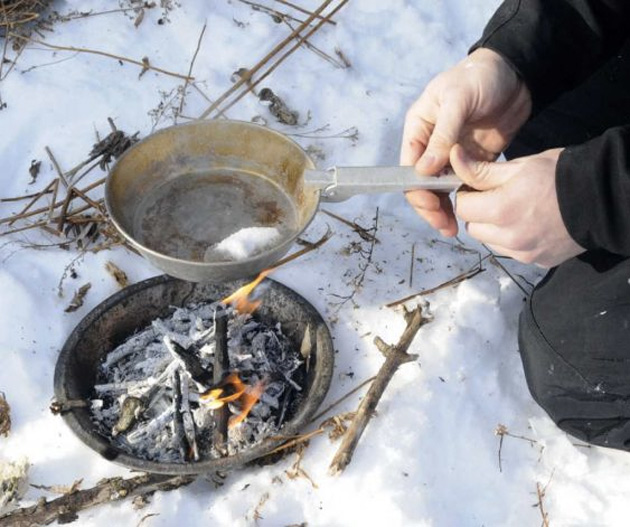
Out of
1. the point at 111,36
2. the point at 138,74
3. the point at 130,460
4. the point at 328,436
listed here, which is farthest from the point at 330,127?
the point at 130,460

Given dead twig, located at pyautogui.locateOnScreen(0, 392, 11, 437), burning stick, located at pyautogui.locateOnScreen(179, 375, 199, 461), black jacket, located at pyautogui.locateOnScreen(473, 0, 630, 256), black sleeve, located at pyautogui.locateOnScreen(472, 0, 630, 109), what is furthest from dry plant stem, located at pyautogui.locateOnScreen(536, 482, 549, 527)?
dead twig, located at pyautogui.locateOnScreen(0, 392, 11, 437)

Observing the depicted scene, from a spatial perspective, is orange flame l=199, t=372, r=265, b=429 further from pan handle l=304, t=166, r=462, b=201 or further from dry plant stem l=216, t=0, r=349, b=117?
dry plant stem l=216, t=0, r=349, b=117

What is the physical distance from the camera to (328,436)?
6.52ft

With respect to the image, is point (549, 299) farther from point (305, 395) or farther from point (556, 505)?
point (305, 395)

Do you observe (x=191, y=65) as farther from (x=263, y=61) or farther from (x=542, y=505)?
(x=542, y=505)

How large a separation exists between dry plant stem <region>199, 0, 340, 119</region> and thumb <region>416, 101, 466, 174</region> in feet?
4.65

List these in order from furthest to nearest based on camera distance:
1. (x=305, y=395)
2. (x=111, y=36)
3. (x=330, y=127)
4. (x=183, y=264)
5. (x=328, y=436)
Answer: (x=111, y=36) < (x=330, y=127) < (x=305, y=395) < (x=328, y=436) < (x=183, y=264)

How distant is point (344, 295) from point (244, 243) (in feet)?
2.42

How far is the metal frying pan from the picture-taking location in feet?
5.61

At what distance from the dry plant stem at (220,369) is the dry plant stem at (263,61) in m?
1.20

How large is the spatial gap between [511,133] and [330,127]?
1.04m

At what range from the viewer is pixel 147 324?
230cm

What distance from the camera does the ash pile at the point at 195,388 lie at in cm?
200

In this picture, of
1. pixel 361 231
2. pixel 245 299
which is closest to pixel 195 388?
pixel 245 299
